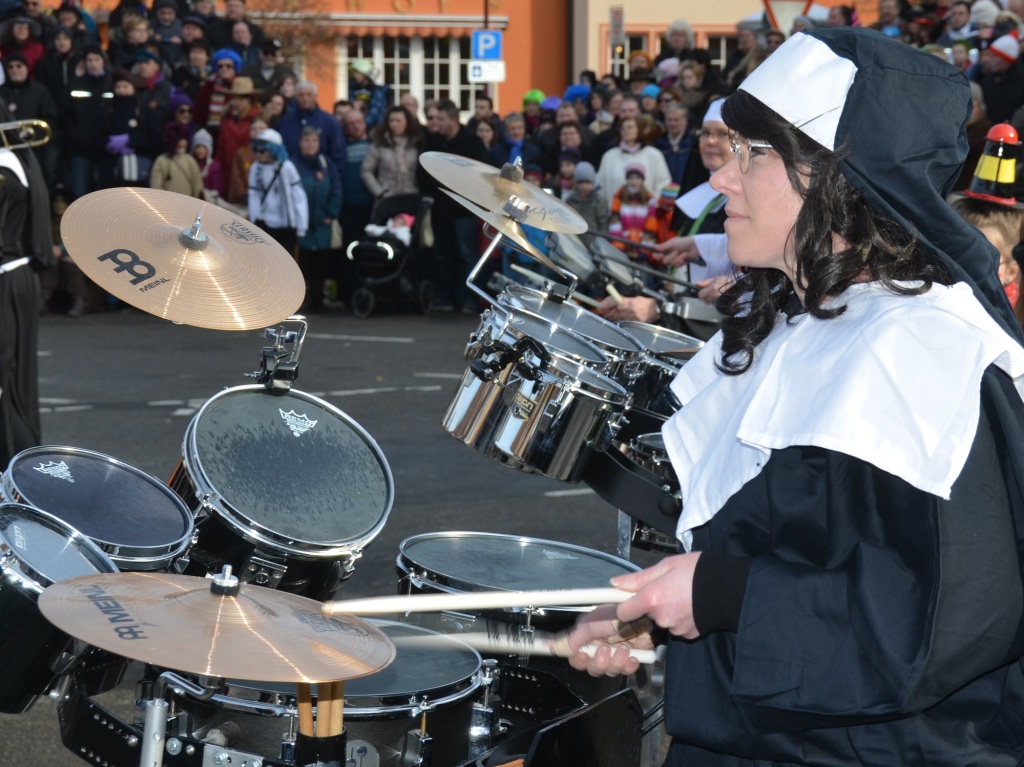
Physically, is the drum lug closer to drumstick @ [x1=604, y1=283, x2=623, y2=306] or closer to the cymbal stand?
the cymbal stand

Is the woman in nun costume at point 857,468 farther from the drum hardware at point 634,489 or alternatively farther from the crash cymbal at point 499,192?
the crash cymbal at point 499,192

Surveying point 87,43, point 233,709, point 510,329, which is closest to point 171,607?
point 233,709

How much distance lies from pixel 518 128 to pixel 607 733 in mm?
11519

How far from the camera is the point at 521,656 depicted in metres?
3.24

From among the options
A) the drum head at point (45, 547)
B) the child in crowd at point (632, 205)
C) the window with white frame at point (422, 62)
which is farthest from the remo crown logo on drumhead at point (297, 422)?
the window with white frame at point (422, 62)

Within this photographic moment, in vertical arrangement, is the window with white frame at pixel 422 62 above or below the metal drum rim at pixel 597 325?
below

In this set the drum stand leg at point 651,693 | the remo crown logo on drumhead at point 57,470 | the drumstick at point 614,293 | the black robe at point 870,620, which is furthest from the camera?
the drumstick at point 614,293

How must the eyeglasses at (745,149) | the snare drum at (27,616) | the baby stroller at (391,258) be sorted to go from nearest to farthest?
the eyeglasses at (745,149)
the snare drum at (27,616)
the baby stroller at (391,258)

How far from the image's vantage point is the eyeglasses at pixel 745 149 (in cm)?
186

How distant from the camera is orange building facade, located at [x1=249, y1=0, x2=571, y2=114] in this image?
98.3 ft

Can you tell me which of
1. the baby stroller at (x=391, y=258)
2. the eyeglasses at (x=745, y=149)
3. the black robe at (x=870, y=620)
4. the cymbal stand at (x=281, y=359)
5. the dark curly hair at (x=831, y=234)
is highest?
the eyeglasses at (x=745, y=149)

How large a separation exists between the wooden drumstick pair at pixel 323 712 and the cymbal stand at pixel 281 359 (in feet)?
4.32

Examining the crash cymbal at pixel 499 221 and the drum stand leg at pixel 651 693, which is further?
the crash cymbal at pixel 499 221

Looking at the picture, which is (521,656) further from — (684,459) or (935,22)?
(935,22)
